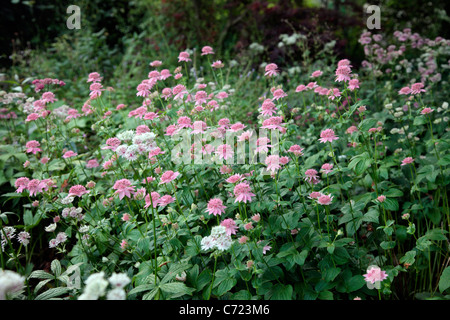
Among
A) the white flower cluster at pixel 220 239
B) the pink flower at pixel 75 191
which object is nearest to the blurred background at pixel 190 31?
the pink flower at pixel 75 191

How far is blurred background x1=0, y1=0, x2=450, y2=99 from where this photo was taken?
5.02 metres

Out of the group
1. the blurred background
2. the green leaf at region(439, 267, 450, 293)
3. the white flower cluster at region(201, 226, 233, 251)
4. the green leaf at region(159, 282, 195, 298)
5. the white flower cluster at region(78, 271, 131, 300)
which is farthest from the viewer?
the blurred background

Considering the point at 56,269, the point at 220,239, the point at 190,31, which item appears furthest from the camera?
the point at 190,31

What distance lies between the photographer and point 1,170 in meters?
2.76

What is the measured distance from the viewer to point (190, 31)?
5.73m

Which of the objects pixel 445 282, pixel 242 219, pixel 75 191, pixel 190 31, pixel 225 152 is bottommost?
pixel 445 282

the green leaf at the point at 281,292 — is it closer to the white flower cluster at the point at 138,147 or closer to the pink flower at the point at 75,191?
the white flower cluster at the point at 138,147

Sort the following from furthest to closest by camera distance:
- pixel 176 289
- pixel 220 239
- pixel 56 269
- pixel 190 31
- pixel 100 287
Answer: pixel 190 31 → pixel 56 269 → pixel 176 289 → pixel 220 239 → pixel 100 287

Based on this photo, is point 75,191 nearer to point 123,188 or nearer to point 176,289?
point 123,188

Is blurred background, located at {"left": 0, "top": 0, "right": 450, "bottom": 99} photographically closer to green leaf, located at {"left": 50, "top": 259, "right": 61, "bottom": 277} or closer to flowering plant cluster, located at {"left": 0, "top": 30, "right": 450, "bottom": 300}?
flowering plant cluster, located at {"left": 0, "top": 30, "right": 450, "bottom": 300}

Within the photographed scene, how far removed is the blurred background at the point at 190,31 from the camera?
5023 millimetres

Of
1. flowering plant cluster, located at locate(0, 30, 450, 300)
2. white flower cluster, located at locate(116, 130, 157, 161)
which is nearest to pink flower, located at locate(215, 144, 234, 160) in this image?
flowering plant cluster, located at locate(0, 30, 450, 300)

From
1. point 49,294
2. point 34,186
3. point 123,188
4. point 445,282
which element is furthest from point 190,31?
point 445,282
